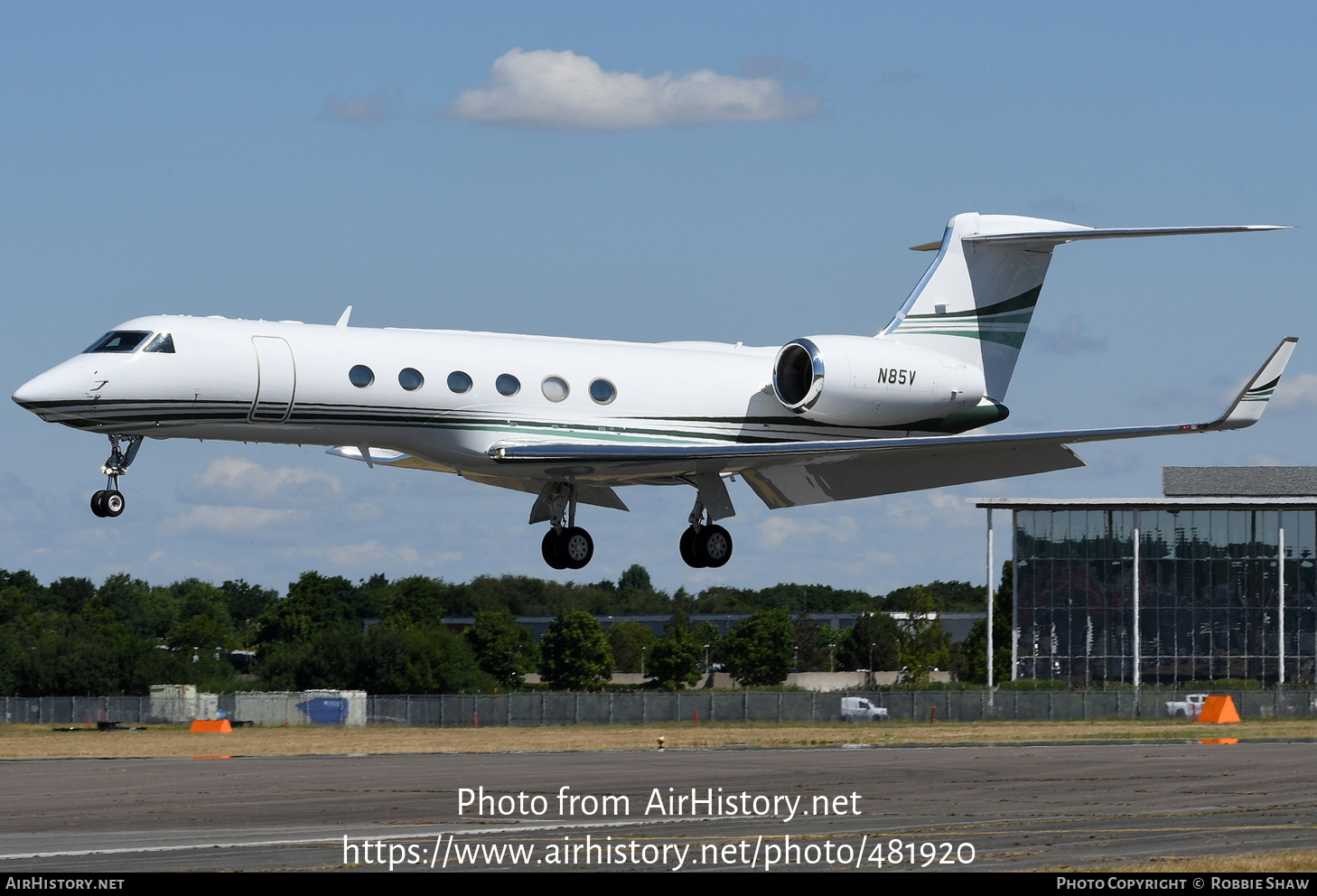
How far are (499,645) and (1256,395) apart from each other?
7009 centimetres

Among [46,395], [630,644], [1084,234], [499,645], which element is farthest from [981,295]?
[630,644]

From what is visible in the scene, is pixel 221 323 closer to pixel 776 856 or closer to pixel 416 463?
pixel 416 463

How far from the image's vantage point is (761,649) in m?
98.4

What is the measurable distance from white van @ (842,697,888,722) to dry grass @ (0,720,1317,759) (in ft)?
4.45

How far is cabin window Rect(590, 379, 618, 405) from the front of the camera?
27.0 meters

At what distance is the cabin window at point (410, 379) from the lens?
2517cm

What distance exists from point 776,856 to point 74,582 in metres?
124

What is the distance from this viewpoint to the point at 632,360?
27.6 metres

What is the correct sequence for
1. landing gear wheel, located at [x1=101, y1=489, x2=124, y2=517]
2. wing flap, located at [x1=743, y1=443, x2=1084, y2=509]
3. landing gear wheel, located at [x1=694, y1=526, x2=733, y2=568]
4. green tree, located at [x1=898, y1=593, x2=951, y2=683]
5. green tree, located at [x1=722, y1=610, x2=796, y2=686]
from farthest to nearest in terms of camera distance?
green tree, located at [x1=722, y1=610, x2=796, y2=686] < green tree, located at [x1=898, y1=593, x2=951, y2=683] < landing gear wheel, located at [x1=694, y1=526, x2=733, y2=568] < wing flap, located at [x1=743, y1=443, x2=1084, y2=509] < landing gear wheel, located at [x1=101, y1=489, x2=124, y2=517]

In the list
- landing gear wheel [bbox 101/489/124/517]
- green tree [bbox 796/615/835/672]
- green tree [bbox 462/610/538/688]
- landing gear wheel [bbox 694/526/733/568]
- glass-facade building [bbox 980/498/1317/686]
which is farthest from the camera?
green tree [bbox 796/615/835/672]

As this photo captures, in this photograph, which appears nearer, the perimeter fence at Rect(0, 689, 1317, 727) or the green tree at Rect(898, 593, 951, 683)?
the perimeter fence at Rect(0, 689, 1317, 727)

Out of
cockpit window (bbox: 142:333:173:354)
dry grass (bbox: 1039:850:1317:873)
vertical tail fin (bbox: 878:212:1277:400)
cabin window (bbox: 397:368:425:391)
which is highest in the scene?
vertical tail fin (bbox: 878:212:1277:400)

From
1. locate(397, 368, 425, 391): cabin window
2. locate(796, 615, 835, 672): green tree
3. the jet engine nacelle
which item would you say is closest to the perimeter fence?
the jet engine nacelle

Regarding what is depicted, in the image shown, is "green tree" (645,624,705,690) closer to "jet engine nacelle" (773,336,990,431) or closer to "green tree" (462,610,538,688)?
"green tree" (462,610,538,688)
